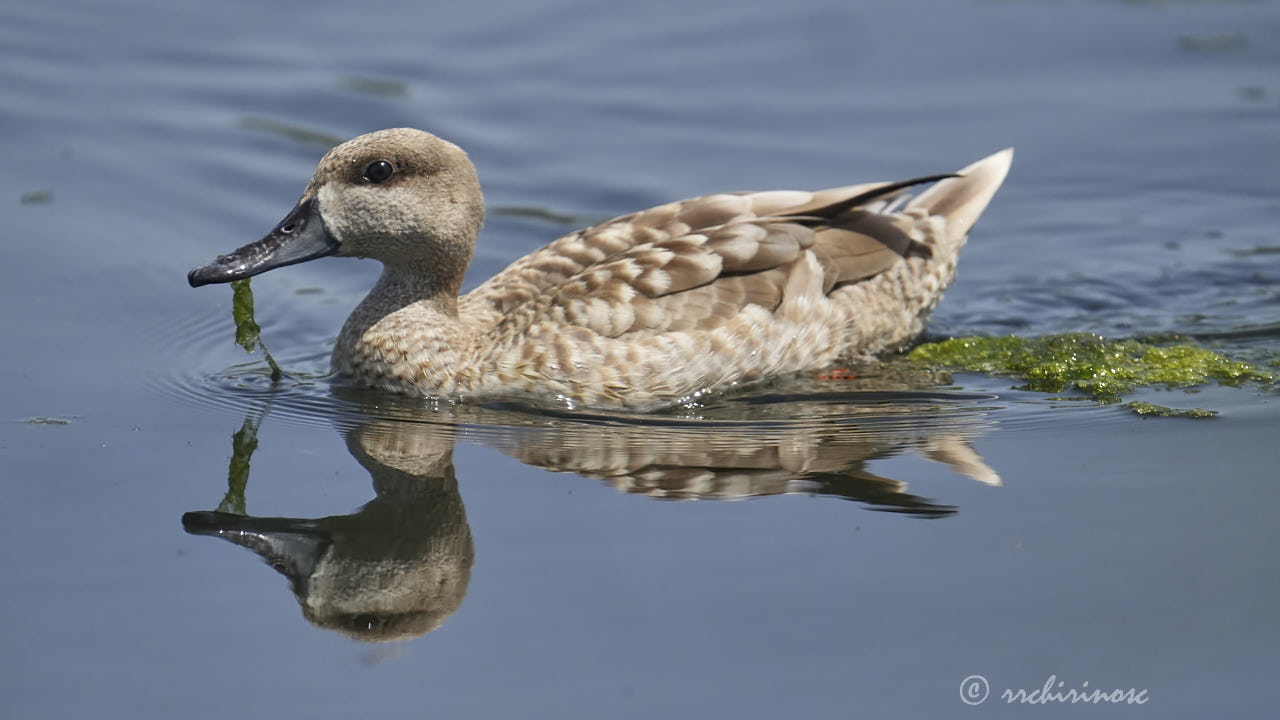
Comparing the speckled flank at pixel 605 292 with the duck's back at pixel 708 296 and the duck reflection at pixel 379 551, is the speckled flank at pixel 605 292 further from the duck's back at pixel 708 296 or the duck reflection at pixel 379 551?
the duck reflection at pixel 379 551

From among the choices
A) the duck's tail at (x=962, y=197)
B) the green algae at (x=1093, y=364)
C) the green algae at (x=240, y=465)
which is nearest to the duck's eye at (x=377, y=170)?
the green algae at (x=240, y=465)

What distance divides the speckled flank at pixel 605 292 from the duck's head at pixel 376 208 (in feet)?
0.03

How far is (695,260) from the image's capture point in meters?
8.63

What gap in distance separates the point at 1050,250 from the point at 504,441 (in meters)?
4.97

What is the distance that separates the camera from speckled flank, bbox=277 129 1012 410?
8.38m

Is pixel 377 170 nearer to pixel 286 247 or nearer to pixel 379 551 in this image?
pixel 286 247

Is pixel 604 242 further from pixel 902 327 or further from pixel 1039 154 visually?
pixel 1039 154

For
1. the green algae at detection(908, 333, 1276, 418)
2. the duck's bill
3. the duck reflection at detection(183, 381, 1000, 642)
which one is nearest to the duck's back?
the duck reflection at detection(183, 381, 1000, 642)

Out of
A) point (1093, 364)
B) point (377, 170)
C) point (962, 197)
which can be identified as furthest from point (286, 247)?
point (1093, 364)

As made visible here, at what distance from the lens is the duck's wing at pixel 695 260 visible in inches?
336

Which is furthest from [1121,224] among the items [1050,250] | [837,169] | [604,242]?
[604,242]

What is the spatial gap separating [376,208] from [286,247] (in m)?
0.51

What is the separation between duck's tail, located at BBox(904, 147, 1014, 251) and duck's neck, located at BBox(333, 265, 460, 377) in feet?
10.2

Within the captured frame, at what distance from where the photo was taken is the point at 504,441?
7.81 metres
